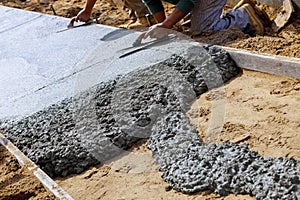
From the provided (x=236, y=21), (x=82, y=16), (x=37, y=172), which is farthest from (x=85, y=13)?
(x=37, y=172)

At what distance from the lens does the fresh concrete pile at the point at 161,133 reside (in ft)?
7.23

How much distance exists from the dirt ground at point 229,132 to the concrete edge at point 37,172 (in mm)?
139

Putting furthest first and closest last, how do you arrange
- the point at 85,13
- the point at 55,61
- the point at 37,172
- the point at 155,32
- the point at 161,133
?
the point at 85,13 < the point at 55,61 < the point at 155,32 < the point at 161,133 < the point at 37,172

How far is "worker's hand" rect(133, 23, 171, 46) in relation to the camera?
13.7 feet

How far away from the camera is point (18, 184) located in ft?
8.95

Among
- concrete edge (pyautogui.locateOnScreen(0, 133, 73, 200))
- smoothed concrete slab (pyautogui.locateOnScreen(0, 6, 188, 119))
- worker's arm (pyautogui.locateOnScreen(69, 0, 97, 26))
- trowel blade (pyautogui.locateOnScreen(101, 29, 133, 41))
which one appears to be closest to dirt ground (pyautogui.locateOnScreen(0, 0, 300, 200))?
concrete edge (pyautogui.locateOnScreen(0, 133, 73, 200))

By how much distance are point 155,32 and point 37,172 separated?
6.81 ft

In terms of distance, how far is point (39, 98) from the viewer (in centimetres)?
396

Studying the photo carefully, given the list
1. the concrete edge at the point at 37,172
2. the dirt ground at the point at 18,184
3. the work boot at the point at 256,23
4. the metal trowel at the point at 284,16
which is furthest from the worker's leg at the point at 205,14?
the dirt ground at the point at 18,184

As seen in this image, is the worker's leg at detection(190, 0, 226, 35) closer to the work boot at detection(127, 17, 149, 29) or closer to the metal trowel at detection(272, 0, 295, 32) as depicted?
the metal trowel at detection(272, 0, 295, 32)

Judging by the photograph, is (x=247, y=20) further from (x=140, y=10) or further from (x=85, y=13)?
(x=85, y=13)

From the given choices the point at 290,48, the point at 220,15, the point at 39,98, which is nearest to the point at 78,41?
the point at 39,98

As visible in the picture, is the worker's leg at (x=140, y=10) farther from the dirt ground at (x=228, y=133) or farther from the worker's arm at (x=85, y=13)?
the dirt ground at (x=228, y=133)

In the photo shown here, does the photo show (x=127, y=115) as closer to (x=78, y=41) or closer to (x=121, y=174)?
(x=121, y=174)
